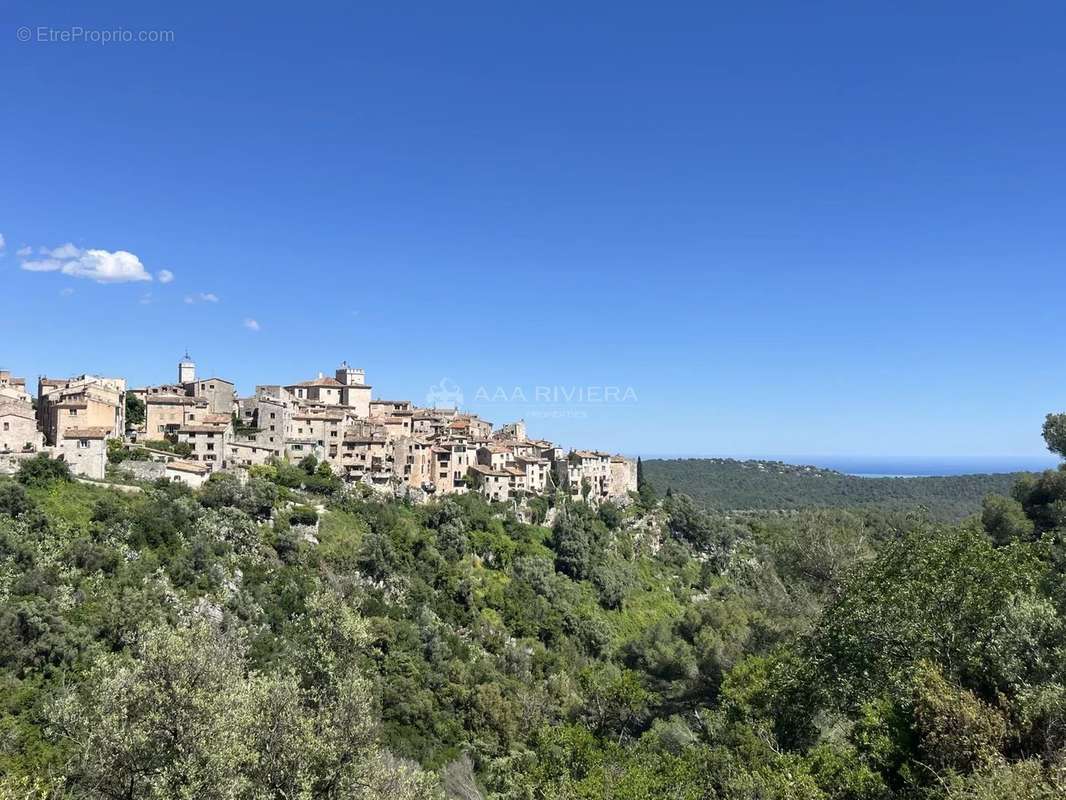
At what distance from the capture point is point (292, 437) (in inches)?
2173

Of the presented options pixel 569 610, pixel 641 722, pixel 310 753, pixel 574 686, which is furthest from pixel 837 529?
pixel 310 753

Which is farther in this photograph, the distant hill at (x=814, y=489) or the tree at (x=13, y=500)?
the distant hill at (x=814, y=489)

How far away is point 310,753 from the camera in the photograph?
46.0 ft

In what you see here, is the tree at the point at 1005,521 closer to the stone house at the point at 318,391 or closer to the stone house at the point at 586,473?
the stone house at the point at 586,473

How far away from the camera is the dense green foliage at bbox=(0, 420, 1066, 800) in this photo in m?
13.3

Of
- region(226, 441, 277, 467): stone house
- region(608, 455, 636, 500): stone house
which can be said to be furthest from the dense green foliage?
region(608, 455, 636, 500): stone house

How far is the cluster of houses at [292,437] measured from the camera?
4212 centimetres

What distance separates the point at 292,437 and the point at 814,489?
512 ft

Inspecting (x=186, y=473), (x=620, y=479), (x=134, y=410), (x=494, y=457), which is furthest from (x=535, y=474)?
(x=134, y=410)

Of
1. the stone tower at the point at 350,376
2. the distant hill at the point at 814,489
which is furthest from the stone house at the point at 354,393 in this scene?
the distant hill at the point at 814,489

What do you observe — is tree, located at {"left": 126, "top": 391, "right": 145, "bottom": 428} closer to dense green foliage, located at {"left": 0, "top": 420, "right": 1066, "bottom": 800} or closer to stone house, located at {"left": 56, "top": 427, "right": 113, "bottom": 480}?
stone house, located at {"left": 56, "top": 427, "right": 113, "bottom": 480}

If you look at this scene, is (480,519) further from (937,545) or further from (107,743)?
(107,743)

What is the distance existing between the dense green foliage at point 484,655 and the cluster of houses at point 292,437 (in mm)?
3196

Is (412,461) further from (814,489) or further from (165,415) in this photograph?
(814,489)
